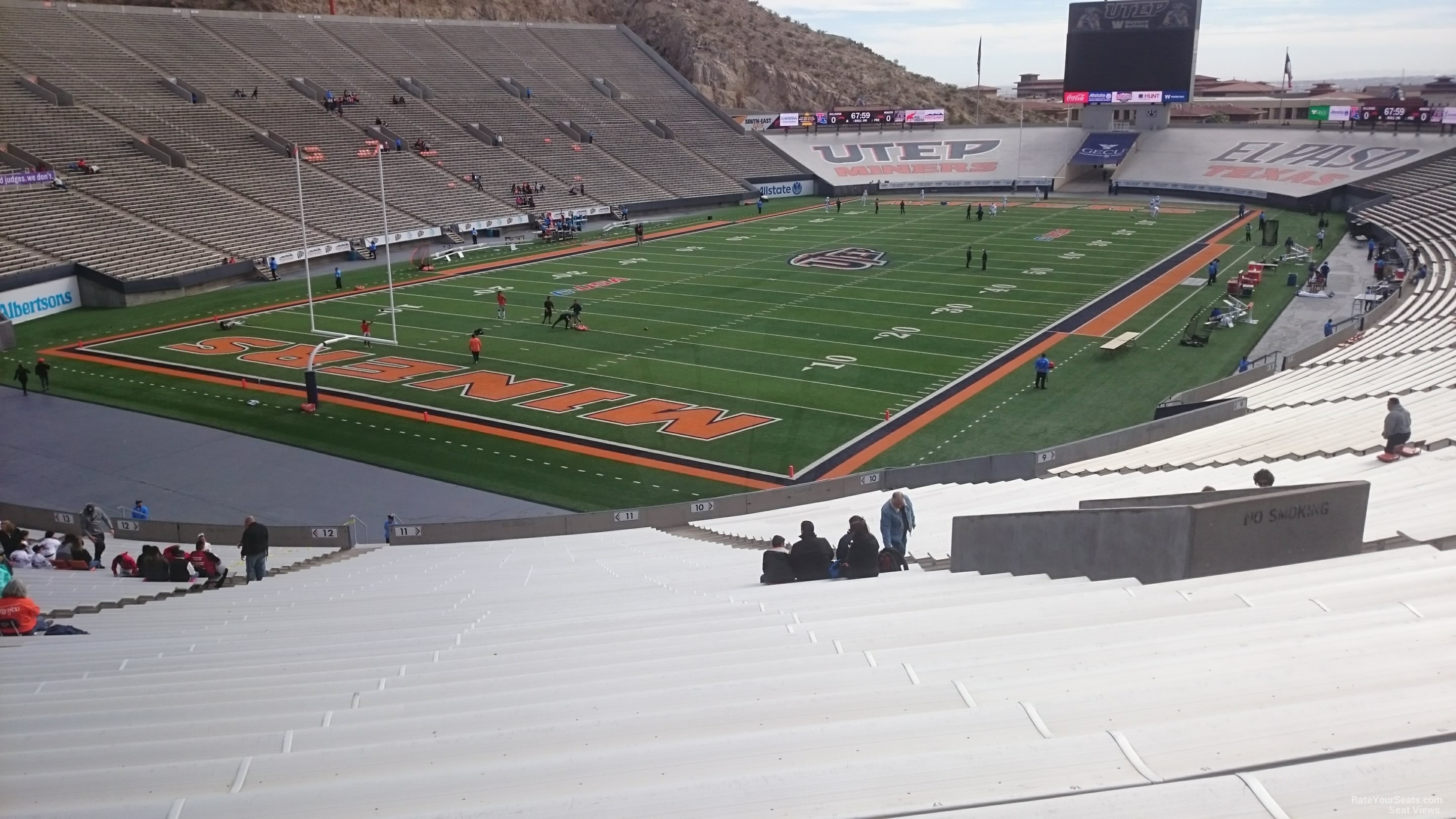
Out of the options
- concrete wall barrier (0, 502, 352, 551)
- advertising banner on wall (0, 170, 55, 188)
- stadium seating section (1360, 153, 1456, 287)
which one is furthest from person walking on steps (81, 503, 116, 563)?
stadium seating section (1360, 153, 1456, 287)

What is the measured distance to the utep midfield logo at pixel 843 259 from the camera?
3869cm

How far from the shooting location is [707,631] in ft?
22.3

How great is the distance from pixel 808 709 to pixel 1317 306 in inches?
1222

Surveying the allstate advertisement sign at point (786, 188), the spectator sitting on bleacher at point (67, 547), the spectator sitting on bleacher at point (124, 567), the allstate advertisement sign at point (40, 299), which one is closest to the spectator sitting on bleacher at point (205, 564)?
the spectator sitting on bleacher at point (124, 567)

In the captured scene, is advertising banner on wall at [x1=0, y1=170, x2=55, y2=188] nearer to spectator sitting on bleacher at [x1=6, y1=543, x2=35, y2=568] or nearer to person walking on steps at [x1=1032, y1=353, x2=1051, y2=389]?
spectator sitting on bleacher at [x1=6, y1=543, x2=35, y2=568]

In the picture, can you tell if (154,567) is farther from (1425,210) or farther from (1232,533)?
(1425,210)

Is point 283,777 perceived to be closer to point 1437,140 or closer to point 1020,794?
point 1020,794

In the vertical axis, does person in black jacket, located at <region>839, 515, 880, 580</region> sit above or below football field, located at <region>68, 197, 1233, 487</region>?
above

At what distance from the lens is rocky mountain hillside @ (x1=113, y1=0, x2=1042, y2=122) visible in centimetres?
8369

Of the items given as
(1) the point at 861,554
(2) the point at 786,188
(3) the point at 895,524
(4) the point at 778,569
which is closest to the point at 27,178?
(3) the point at 895,524

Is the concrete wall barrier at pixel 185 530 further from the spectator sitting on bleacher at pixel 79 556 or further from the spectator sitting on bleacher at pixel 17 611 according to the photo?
the spectator sitting on bleacher at pixel 17 611

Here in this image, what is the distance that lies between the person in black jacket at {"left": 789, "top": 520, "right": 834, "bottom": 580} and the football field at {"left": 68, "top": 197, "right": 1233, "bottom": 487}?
9.02 meters

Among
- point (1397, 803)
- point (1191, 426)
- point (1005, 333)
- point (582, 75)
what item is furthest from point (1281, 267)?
point (582, 75)

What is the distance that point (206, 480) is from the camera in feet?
62.5
